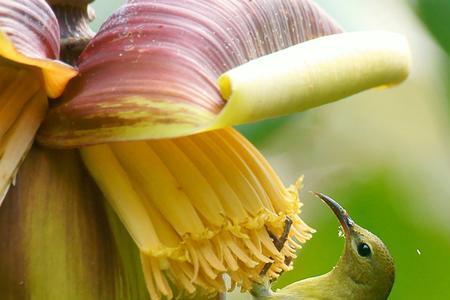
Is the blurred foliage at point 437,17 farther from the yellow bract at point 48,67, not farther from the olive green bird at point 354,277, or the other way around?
the yellow bract at point 48,67

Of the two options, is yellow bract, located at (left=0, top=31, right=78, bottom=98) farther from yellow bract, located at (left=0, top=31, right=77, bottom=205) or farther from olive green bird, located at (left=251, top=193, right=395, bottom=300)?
olive green bird, located at (left=251, top=193, right=395, bottom=300)

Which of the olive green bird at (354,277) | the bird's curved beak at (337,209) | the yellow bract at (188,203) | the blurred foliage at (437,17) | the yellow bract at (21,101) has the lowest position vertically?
the olive green bird at (354,277)

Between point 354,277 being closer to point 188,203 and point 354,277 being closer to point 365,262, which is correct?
point 365,262

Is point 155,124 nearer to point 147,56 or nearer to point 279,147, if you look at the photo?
point 147,56

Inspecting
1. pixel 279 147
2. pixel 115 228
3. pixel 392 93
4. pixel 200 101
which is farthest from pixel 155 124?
pixel 392 93

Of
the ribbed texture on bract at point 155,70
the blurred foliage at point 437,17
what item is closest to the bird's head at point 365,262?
the blurred foliage at point 437,17

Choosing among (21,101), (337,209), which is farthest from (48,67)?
(337,209)

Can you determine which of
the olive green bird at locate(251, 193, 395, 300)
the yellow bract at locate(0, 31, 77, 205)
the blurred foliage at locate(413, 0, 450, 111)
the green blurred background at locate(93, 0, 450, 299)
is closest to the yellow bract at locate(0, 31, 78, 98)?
the yellow bract at locate(0, 31, 77, 205)
